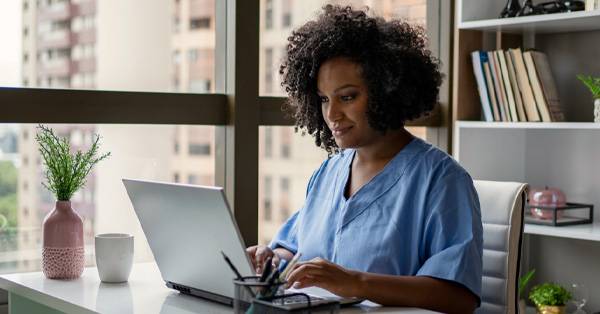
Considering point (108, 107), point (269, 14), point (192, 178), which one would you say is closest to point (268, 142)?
point (192, 178)

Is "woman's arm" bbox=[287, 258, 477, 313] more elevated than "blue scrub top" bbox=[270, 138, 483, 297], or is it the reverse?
"blue scrub top" bbox=[270, 138, 483, 297]

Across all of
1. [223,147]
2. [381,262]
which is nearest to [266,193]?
[223,147]

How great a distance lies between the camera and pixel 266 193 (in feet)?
9.59

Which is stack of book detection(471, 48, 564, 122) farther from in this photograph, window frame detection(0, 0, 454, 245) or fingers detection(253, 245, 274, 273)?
fingers detection(253, 245, 274, 273)

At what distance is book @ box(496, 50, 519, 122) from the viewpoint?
10.5 ft

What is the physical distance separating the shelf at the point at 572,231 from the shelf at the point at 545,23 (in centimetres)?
70

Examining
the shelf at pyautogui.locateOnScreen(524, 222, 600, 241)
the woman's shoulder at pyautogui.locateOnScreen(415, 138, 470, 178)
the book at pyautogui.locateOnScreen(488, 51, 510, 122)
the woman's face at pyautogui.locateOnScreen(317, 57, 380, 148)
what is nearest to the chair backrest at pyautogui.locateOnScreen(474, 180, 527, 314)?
the woman's shoulder at pyautogui.locateOnScreen(415, 138, 470, 178)

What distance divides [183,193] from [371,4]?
1633mm

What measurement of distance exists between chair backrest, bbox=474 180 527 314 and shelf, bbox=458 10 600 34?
0.94m

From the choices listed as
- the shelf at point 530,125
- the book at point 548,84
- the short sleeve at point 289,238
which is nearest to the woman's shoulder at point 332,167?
the short sleeve at point 289,238

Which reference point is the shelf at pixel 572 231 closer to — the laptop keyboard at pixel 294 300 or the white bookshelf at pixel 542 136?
the white bookshelf at pixel 542 136

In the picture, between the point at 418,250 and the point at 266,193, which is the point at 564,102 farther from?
the point at 418,250

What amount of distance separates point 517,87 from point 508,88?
3 centimetres

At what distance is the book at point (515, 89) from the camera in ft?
10.5
